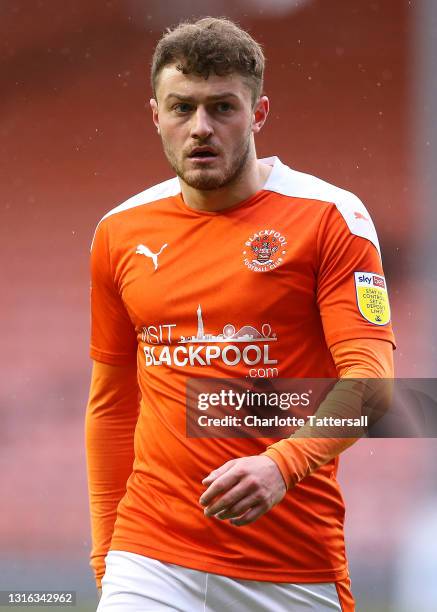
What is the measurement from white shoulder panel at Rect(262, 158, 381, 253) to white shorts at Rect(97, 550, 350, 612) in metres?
0.82

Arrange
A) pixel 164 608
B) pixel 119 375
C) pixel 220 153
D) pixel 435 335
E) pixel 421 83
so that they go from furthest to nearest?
1. pixel 421 83
2. pixel 435 335
3. pixel 119 375
4. pixel 220 153
5. pixel 164 608

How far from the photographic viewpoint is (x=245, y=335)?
8.38 ft

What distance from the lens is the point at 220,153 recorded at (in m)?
2.60

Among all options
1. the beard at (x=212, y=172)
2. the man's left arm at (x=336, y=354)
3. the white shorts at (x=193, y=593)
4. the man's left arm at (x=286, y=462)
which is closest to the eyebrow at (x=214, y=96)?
the beard at (x=212, y=172)

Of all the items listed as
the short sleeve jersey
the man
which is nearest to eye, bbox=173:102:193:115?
the man

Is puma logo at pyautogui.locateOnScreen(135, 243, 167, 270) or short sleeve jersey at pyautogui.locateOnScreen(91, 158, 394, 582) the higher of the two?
puma logo at pyautogui.locateOnScreen(135, 243, 167, 270)

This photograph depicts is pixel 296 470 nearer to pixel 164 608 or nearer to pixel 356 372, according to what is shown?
pixel 356 372

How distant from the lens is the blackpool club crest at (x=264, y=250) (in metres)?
2.57

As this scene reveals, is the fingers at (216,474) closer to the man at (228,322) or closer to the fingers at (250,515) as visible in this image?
the fingers at (250,515)

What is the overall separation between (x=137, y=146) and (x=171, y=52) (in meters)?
3.62

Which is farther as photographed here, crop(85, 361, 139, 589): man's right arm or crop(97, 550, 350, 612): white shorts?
crop(85, 361, 139, 589): man's right arm

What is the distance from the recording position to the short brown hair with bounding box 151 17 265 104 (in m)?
2.61

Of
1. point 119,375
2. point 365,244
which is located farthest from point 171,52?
point 119,375

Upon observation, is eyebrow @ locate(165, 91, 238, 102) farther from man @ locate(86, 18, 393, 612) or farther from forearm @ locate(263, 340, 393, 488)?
forearm @ locate(263, 340, 393, 488)
